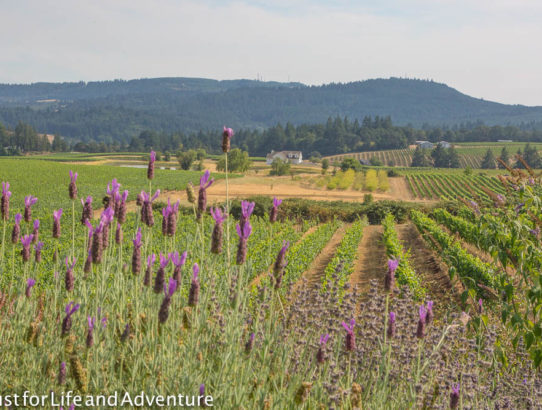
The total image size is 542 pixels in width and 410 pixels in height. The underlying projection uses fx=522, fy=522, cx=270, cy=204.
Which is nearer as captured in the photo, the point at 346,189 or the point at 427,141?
the point at 346,189

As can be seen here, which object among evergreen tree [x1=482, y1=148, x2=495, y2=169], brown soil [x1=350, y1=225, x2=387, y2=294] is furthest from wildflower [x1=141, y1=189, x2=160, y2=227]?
evergreen tree [x1=482, y1=148, x2=495, y2=169]

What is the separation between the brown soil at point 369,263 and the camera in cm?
1388

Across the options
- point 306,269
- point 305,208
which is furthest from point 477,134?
point 306,269

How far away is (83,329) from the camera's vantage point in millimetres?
3256

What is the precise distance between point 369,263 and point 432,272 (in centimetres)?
250

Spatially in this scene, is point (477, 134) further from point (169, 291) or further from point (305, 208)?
point (169, 291)

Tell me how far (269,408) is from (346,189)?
60.1 meters

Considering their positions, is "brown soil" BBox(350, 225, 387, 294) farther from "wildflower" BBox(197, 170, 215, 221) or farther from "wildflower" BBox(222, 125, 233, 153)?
"wildflower" BBox(222, 125, 233, 153)

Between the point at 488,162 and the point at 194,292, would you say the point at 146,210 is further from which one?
the point at 488,162

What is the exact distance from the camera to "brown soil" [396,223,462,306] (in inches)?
447

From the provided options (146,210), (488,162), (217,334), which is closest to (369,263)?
(217,334)

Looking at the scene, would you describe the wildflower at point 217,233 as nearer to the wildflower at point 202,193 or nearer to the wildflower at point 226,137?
the wildflower at point 202,193

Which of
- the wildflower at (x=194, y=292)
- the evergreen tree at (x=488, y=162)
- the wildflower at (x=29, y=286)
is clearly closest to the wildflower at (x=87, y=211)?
the wildflower at (x=29, y=286)

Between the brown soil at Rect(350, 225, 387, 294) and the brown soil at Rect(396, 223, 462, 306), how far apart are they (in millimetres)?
1041
